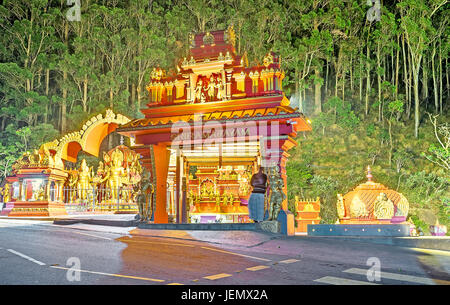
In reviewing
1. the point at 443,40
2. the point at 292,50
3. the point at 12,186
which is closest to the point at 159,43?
the point at 292,50

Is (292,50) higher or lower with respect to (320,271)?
higher

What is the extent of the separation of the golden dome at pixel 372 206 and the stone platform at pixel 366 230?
245 mm

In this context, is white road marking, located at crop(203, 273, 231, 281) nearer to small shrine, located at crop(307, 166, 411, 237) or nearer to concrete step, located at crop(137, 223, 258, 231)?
concrete step, located at crop(137, 223, 258, 231)

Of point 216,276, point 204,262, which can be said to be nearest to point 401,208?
point 204,262

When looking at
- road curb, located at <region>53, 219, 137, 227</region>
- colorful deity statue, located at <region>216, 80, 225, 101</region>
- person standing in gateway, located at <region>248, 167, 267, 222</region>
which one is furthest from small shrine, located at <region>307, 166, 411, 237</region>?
road curb, located at <region>53, 219, 137, 227</region>

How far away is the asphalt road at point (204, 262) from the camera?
19.8ft

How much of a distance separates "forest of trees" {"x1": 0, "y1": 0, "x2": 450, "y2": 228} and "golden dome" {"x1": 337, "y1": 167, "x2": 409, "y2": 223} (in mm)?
17052

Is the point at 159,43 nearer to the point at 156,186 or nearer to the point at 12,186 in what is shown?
the point at 12,186

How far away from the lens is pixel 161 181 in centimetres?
1471

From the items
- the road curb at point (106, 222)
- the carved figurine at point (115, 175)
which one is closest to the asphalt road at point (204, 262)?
the road curb at point (106, 222)

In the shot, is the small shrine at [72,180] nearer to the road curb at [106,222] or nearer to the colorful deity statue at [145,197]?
the road curb at [106,222]

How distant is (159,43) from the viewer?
1377 inches

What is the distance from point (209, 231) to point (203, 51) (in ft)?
21.6

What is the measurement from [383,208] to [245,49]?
25414 millimetres
